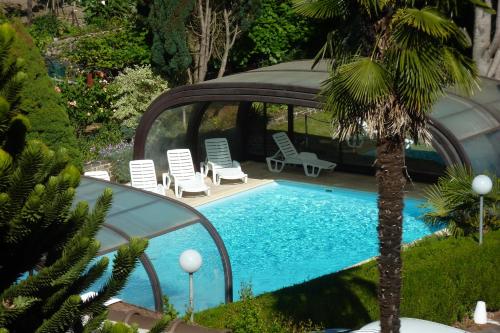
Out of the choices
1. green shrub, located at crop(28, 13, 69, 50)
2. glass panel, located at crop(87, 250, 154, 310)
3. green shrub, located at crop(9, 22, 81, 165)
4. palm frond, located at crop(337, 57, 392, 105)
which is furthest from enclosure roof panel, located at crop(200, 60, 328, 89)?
palm frond, located at crop(337, 57, 392, 105)

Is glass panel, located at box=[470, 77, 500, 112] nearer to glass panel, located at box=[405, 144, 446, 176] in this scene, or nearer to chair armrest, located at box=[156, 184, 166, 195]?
glass panel, located at box=[405, 144, 446, 176]

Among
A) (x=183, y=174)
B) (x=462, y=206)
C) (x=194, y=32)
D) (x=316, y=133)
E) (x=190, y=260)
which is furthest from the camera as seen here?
(x=194, y=32)

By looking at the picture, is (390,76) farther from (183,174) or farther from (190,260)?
(183,174)

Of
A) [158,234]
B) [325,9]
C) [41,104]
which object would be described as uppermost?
[325,9]

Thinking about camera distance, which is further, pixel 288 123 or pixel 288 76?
pixel 288 123

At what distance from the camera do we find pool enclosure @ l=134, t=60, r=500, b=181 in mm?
18172

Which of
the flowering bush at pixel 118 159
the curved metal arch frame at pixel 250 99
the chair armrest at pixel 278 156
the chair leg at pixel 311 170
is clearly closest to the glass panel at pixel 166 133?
the curved metal arch frame at pixel 250 99

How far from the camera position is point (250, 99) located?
802 inches

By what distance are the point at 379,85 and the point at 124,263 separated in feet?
12.4

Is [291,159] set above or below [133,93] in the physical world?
below

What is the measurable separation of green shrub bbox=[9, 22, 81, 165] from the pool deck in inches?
119

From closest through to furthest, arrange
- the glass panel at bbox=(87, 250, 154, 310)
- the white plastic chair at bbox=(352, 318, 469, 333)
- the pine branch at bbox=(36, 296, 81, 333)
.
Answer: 1. the pine branch at bbox=(36, 296, 81, 333)
2. the white plastic chair at bbox=(352, 318, 469, 333)
3. the glass panel at bbox=(87, 250, 154, 310)

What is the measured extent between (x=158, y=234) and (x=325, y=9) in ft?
18.0

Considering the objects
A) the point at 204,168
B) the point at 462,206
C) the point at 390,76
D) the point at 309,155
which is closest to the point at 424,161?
the point at 309,155
